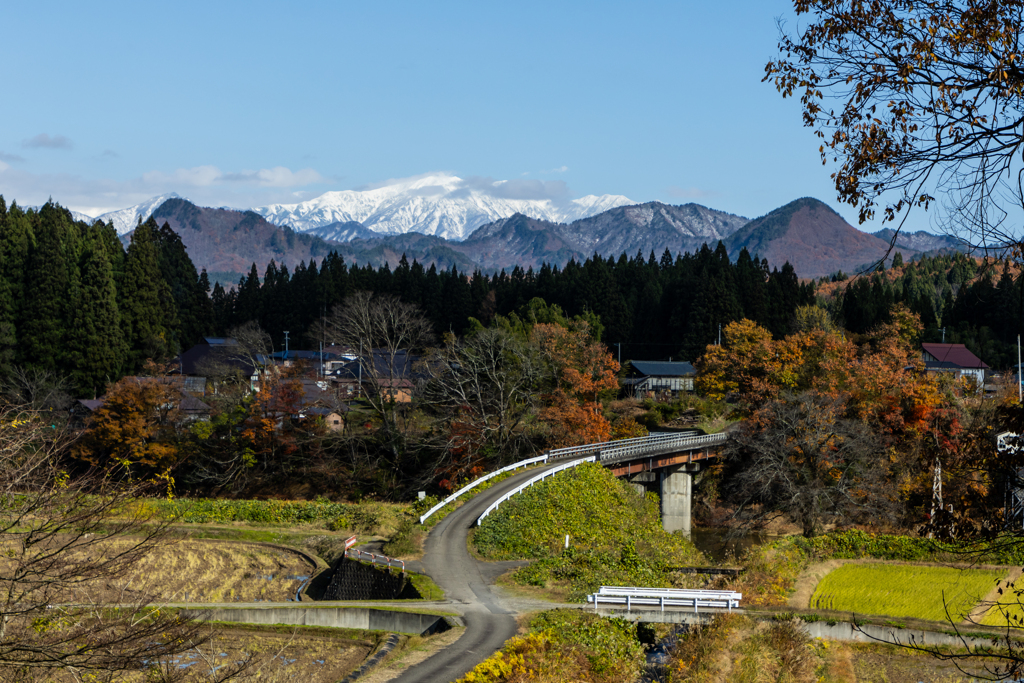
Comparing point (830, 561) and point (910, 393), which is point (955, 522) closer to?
point (830, 561)

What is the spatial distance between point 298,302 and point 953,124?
115 m

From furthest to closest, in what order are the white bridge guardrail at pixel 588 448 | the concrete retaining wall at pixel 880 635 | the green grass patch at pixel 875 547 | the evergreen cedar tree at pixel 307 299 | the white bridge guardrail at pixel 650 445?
1. the evergreen cedar tree at pixel 307 299
2. the white bridge guardrail at pixel 588 448
3. the white bridge guardrail at pixel 650 445
4. the green grass patch at pixel 875 547
5. the concrete retaining wall at pixel 880 635

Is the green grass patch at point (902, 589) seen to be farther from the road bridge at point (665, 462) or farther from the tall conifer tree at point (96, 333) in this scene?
the tall conifer tree at point (96, 333)

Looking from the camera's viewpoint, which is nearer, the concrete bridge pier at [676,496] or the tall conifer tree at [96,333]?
the concrete bridge pier at [676,496]

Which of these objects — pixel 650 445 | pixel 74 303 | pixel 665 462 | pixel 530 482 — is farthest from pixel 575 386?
pixel 74 303

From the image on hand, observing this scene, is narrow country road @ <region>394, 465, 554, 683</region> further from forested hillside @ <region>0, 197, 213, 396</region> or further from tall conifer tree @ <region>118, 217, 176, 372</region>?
tall conifer tree @ <region>118, 217, 176, 372</region>

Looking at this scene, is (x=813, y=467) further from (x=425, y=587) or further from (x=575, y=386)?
(x=425, y=587)

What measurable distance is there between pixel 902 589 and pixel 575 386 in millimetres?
29172

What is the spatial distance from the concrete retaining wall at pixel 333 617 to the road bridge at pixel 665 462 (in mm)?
25408

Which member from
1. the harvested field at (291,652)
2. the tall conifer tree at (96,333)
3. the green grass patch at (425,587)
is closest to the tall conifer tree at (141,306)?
the tall conifer tree at (96,333)

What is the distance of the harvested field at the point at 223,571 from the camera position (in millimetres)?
35219

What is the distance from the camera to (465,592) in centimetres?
2694

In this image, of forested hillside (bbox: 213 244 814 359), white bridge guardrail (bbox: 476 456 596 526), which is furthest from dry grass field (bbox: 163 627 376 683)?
forested hillside (bbox: 213 244 814 359)

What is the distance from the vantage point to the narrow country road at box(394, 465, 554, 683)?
736 inches
